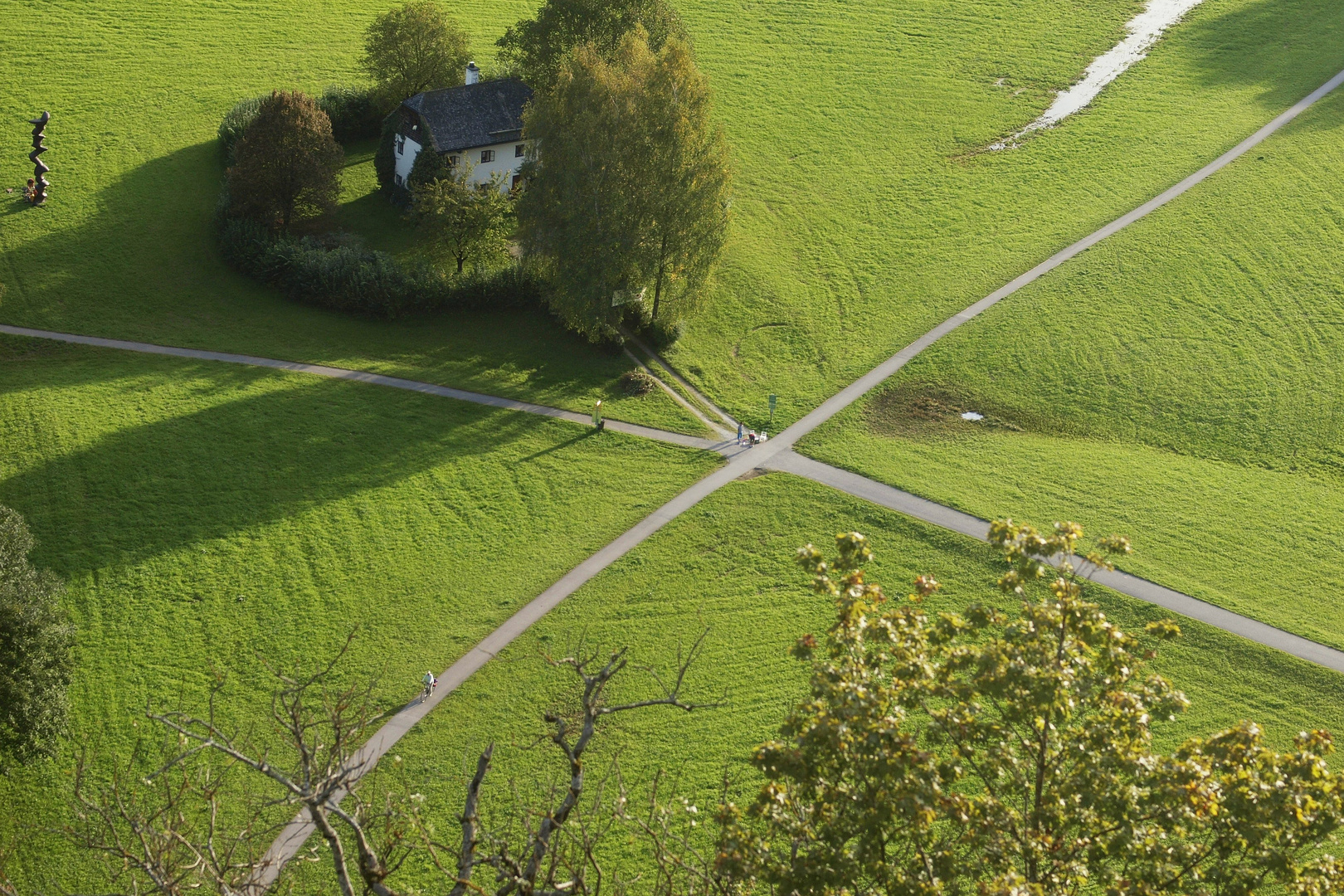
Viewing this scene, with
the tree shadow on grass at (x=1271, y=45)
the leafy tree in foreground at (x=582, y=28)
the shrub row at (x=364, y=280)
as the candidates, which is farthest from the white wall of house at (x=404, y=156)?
the tree shadow on grass at (x=1271, y=45)

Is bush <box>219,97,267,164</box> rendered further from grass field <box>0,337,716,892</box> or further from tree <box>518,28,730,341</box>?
tree <box>518,28,730,341</box>

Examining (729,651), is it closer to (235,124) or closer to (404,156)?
(404,156)

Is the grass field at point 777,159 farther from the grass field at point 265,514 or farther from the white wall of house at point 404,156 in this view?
the white wall of house at point 404,156

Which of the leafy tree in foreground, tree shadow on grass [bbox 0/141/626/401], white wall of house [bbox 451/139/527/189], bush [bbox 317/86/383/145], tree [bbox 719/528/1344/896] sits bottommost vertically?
tree [bbox 719/528/1344/896]

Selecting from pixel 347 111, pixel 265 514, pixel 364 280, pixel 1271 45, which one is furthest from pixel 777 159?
pixel 1271 45

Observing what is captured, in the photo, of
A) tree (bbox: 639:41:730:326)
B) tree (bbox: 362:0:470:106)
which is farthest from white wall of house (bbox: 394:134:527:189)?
tree (bbox: 639:41:730:326)

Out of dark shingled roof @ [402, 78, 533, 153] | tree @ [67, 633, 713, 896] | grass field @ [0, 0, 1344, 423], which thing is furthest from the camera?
dark shingled roof @ [402, 78, 533, 153]
